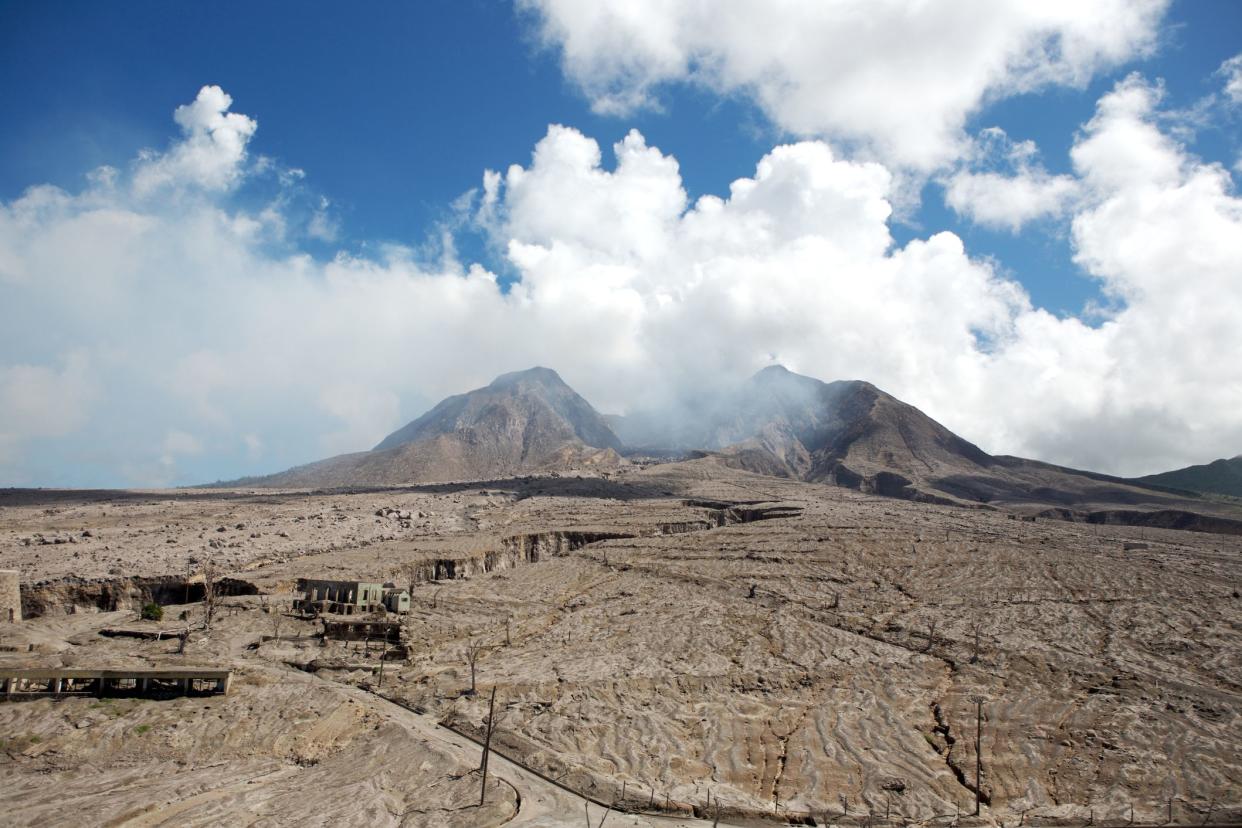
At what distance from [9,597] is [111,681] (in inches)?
851

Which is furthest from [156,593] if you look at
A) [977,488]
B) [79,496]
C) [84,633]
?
[977,488]

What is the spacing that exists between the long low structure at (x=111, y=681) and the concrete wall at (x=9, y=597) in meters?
19.0

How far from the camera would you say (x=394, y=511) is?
96938 mm

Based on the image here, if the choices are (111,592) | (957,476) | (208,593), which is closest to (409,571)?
(208,593)

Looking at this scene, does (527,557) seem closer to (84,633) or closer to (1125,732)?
(84,633)

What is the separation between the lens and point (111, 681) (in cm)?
3188

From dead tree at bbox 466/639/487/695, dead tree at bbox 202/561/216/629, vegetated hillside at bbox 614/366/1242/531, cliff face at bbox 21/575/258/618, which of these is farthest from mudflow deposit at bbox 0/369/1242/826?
vegetated hillside at bbox 614/366/1242/531

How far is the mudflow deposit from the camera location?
25.2 metres

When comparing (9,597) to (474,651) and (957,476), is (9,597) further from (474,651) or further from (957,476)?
(957,476)

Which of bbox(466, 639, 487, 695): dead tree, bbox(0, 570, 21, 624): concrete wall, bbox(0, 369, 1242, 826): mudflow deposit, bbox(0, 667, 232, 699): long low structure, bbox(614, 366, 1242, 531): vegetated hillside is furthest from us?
bbox(614, 366, 1242, 531): vegetated hillside

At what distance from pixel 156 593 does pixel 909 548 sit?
2403 inches

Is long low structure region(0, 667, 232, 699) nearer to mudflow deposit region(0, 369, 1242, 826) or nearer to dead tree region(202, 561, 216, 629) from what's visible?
mudflow deposit region(0, 369, 1242, 826)

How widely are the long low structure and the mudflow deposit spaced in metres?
0.63

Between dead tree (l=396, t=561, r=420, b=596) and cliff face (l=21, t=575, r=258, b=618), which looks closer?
cliff face (l=21, t=575, r=258, b=618)
